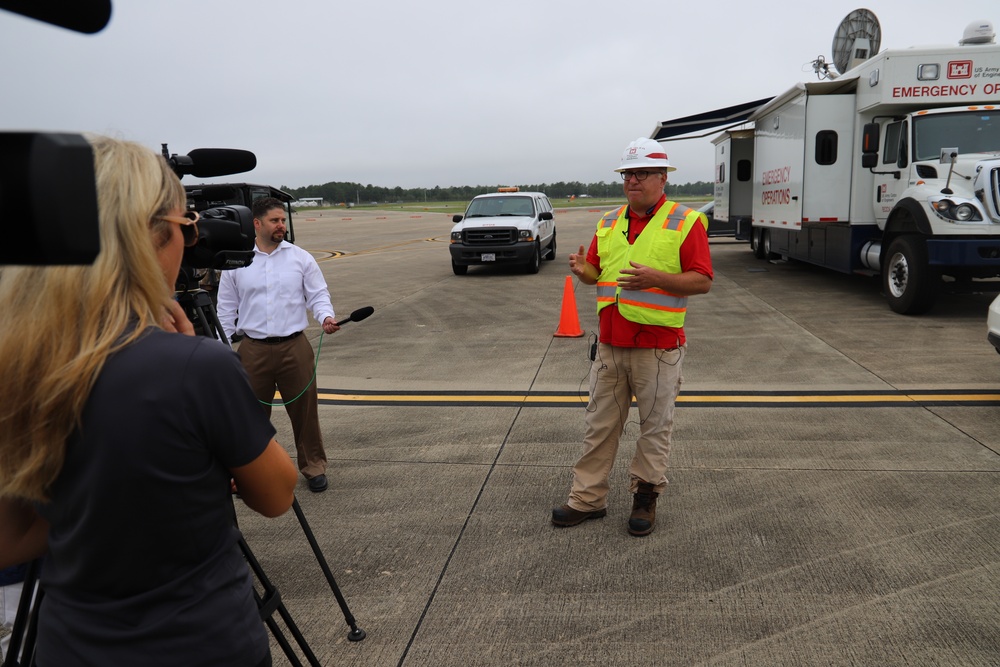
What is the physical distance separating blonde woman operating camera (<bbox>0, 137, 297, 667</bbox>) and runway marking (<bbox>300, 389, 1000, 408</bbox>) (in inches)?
202

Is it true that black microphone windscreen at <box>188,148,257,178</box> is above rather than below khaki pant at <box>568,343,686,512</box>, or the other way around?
above

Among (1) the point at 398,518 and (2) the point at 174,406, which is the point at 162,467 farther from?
(1) the point at 398,518

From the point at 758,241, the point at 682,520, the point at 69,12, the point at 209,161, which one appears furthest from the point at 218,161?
the point at 758,241

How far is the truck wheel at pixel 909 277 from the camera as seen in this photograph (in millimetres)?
9727

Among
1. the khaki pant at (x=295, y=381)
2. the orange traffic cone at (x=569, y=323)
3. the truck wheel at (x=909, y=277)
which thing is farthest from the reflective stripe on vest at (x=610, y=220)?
the truck wheel at (x=909, y=277)

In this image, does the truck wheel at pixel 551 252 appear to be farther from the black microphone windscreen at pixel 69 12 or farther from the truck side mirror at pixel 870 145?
the black microphone windscreen at pixel 69 12

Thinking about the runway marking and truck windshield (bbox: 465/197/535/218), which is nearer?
the runway marking

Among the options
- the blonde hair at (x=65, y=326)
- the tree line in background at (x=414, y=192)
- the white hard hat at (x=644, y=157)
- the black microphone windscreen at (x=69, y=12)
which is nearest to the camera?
the black microphone windscreen at (x=69, y=12)

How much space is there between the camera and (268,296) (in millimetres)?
4641

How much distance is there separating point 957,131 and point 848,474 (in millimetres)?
7651

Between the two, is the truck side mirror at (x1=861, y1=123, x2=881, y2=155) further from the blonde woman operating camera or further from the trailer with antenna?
the blonde woman operating camera

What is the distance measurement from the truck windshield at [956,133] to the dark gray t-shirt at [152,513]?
11.1 m

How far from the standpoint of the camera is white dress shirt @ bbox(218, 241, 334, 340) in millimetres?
4633

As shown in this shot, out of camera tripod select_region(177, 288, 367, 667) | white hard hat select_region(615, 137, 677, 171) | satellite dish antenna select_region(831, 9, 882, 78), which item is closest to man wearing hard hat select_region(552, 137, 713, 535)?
white hard hat select_region(615, 137, 677, 171)
